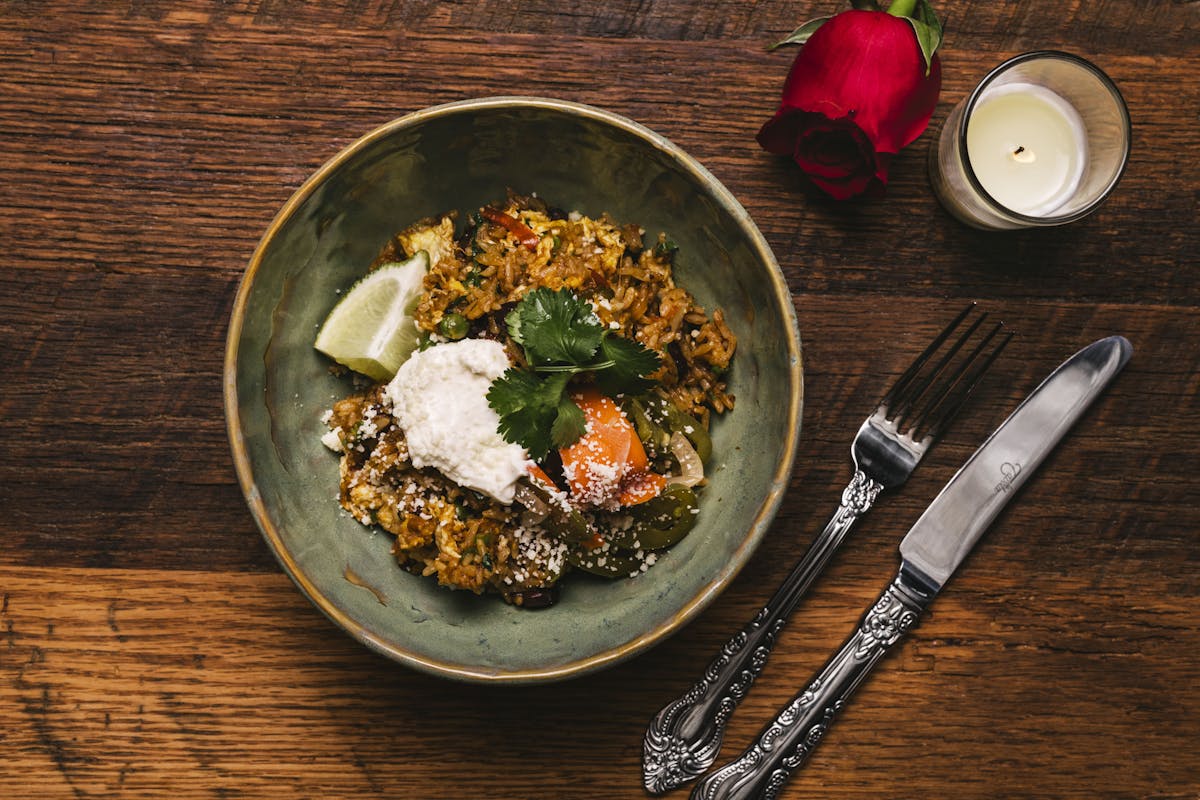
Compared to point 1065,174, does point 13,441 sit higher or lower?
lower

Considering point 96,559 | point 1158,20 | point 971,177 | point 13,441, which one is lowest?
point 96,559

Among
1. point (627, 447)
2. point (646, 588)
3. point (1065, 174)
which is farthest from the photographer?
point (1065, 174)

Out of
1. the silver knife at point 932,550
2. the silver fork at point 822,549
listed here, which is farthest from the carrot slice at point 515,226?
the silver knife at point 932,550

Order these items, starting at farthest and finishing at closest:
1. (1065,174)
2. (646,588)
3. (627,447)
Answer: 1. (1065,174)
2. (646,588)
3. (627,447)

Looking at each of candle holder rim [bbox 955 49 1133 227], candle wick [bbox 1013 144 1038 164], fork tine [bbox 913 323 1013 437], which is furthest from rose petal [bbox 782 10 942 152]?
fork tine [bbox 913 323 1013 437]

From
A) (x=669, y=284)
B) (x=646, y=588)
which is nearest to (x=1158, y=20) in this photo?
(x=669, y=284)

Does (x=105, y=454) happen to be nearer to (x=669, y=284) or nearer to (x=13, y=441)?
(x=13, y=441)

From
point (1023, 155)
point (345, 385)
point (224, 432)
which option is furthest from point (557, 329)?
point (1023, 155)

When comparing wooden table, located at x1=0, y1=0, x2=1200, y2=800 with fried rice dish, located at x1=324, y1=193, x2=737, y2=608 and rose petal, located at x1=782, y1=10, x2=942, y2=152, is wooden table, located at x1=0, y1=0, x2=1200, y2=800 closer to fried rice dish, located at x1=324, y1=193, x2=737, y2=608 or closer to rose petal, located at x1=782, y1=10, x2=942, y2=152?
rose petal, located at x1=782, y1=10, x2=942, y2=152
